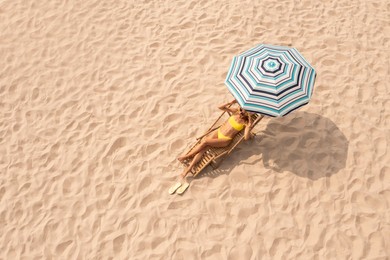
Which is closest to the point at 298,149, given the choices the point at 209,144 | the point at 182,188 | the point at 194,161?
the point at 209,144

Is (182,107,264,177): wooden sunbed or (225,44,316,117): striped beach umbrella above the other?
(225,44,316,117): striped beach umbrella

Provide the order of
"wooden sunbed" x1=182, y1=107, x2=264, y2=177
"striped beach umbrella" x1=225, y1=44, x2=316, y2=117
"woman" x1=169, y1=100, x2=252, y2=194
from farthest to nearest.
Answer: "wooden sunbed" x1=182, y1=107, x2=264, y2=177, "woman" x1=169, y1=100, x2=252, y2=194, "striped beach umbrella" x1=225, y1=44, x2=316, y2=117

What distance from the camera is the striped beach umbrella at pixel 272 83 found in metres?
5.22

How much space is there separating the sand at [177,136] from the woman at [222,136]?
0.25 m

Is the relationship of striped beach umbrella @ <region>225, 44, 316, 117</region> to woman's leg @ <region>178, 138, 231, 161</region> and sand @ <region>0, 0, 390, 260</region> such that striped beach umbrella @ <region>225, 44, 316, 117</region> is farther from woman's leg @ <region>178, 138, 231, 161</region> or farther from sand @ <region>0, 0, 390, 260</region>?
sand @ <region>0, 0, 390, 260</region>

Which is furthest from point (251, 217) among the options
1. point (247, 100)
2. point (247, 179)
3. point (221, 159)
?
point (247, 100)

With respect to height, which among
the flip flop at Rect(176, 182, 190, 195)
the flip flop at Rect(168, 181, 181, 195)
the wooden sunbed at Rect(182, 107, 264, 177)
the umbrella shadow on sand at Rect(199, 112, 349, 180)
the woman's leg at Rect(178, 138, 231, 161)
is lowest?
the umbrella shadow on sand at Rect(199, 112, 349, 180)

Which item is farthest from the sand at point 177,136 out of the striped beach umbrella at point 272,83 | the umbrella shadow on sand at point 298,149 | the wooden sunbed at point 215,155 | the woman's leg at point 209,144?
the striped beach umbrella at point 272,83

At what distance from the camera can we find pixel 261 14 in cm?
849

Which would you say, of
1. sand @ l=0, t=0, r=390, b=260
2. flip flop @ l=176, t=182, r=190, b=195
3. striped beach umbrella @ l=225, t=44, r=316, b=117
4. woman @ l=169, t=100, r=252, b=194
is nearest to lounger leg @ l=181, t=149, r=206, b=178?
woman @ l=169, t=100, r=252, b=194

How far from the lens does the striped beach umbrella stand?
5.22 meters

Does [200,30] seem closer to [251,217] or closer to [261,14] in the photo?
[261,14]

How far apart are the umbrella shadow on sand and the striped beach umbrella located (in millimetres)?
1288

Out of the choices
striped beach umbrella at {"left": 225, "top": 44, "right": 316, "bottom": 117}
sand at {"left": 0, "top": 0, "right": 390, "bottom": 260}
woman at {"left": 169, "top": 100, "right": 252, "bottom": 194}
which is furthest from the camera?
woman at {"left": 169, "top": 100, "right": 252, "bottom": 194}
